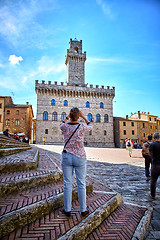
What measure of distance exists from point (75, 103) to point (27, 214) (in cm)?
3432

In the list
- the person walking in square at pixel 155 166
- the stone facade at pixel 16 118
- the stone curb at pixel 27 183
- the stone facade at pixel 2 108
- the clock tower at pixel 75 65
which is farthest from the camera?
the clock tower at pixel 75 65

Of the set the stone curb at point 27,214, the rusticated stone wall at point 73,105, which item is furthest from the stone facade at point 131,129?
the stone curb at point 27,214

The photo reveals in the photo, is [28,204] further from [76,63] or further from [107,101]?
[76,63]

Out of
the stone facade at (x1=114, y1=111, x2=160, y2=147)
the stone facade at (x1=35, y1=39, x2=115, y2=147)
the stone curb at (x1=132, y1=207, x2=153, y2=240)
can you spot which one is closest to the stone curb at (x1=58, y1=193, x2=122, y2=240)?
the stone curb at (x1=132, y1=207, x2=153, y2=240)

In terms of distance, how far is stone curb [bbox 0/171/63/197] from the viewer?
2.47 meters

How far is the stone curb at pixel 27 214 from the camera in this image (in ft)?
5.73

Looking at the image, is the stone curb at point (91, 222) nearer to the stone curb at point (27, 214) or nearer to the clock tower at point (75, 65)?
the stone curb at point (27, 214)

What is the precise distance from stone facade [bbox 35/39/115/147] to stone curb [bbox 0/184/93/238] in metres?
30.8

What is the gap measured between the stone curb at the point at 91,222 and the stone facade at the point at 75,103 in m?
30.7

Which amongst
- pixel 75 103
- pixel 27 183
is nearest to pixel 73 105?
pixel 75 103

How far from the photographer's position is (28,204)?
219cm

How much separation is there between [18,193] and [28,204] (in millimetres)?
542

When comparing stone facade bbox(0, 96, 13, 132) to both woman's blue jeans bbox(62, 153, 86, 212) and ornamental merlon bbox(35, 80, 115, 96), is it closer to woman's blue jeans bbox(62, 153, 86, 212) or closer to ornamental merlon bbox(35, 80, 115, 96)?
ornamental merlon bbox(35, 80, 115, 96)

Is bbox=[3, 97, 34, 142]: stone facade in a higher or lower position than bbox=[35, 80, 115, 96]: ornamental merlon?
lower
